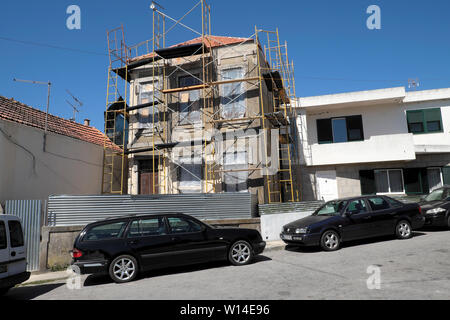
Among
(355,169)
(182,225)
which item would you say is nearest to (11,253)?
(182,225)

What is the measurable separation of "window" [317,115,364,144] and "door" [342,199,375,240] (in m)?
7.88

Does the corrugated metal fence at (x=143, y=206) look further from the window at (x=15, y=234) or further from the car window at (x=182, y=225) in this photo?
the car window at (x=182, y=225)

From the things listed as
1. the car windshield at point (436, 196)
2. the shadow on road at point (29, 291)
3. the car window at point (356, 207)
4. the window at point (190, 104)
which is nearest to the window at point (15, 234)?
the shadow on road at point (29, 291)

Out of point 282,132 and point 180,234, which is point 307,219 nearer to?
point 180,234

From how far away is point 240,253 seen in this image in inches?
285

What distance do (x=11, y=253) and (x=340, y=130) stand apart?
50.6ft

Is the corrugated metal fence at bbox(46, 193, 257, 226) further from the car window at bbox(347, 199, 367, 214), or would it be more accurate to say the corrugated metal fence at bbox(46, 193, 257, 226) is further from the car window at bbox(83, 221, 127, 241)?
the car window at bbox(347, 199, 367, 214)

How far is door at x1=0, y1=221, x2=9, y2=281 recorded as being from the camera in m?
5.73

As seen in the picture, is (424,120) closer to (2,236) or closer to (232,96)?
(232,96)

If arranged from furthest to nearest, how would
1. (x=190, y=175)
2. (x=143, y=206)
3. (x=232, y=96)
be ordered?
(x=232, y=96)
(x=190, y=175)
(x=143, y=206)

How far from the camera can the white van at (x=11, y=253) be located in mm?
5773

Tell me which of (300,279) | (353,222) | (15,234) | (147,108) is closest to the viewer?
(300,279)

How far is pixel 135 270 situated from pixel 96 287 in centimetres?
85
